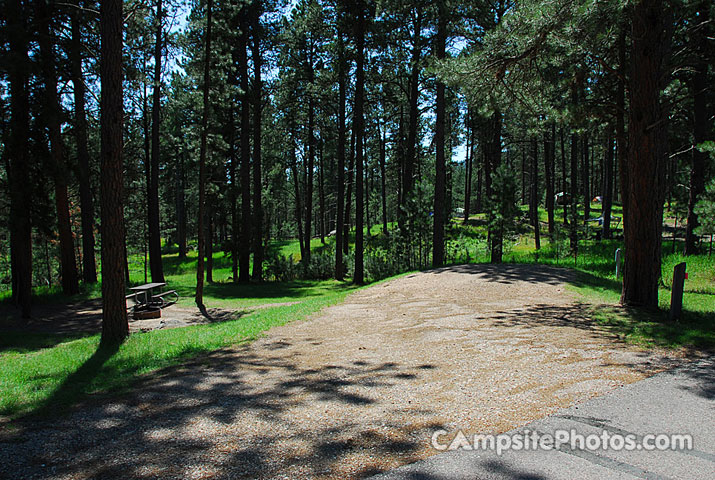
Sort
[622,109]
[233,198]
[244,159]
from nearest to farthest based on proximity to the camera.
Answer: [622,109] → [244,159] → [233,198]

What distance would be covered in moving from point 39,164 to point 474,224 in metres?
33.7

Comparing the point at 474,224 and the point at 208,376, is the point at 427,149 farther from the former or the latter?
the point at 208,376

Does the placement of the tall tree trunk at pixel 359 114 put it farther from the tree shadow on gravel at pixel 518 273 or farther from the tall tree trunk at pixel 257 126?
the tall tree trunk at pixel 257 126

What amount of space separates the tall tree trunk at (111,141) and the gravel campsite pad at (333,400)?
2.94 m

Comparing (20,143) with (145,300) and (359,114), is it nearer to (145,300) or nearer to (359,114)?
(145,300)

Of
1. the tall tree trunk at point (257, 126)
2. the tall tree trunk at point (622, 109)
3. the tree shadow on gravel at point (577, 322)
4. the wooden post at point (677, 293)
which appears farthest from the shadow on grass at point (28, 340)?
the tall tree trunk at point (622, 109)

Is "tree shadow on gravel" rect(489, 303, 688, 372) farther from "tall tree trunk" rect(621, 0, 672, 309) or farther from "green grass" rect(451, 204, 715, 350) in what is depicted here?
"tall tree trunk" rect(621, 0, 672, 309)

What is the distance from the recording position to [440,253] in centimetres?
1802

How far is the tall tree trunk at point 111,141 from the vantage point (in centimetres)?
838

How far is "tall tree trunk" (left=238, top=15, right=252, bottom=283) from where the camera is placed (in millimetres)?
20406

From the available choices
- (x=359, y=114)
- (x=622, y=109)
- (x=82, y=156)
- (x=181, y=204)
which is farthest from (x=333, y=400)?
(x=181, y=204)

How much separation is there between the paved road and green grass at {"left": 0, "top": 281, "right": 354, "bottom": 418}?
453cm

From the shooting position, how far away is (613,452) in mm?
3242

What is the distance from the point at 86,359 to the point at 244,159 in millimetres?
14565
